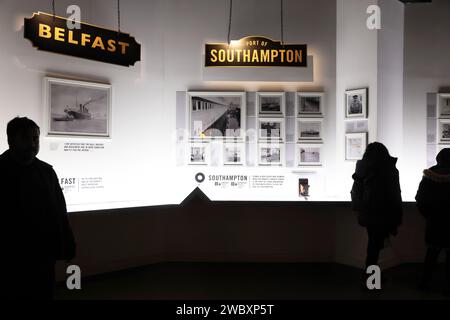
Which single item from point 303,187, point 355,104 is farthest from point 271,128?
point 355,104

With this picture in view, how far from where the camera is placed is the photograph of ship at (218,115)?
5727 mm

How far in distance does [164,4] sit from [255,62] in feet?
4.75

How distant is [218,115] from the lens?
5730 mm

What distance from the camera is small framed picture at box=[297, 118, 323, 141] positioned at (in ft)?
18.9

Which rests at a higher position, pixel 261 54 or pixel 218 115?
pixel 261 54

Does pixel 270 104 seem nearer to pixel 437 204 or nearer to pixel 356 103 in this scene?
pixel 356 103

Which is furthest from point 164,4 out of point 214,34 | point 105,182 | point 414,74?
point 414,74

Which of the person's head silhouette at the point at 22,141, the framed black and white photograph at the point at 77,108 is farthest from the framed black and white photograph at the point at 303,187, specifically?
the person's head silhouette at the point at 22,141

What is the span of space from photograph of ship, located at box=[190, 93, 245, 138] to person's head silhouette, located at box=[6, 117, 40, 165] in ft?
10.7

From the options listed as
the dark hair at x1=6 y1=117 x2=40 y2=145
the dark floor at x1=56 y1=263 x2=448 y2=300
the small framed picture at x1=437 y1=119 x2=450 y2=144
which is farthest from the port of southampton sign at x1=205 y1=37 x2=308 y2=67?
the dark hair at x1=6 y1=117 x2=40 y2=145

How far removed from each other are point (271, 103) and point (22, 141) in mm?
3680

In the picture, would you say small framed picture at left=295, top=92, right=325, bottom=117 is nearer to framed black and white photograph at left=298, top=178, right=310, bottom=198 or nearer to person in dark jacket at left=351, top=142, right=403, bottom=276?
framed black and white photograph at left=298, top=178, right=310, bottom=198

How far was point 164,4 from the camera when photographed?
5789 mm

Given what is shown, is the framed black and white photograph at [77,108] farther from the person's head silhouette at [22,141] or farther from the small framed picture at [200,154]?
the person's head silhouette at [22,141]
